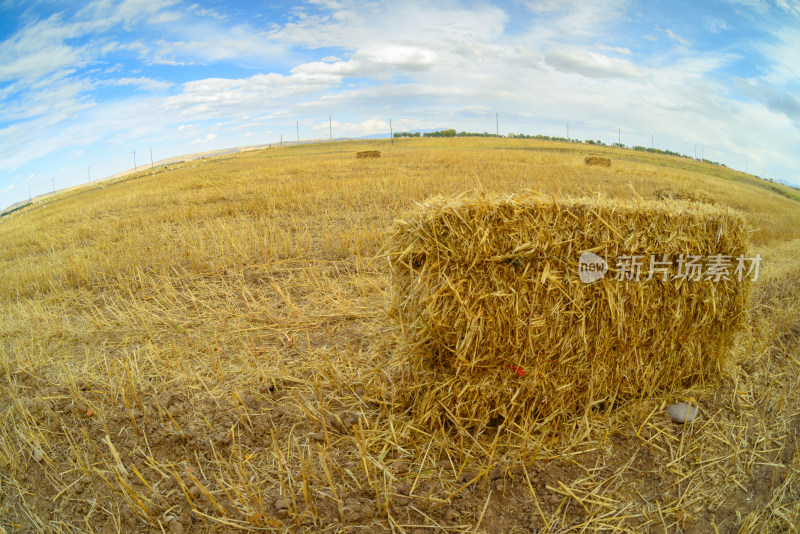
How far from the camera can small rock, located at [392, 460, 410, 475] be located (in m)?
2.95

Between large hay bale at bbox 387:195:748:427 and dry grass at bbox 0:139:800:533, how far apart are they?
28 centimetres

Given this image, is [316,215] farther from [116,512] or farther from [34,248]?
[116,512]

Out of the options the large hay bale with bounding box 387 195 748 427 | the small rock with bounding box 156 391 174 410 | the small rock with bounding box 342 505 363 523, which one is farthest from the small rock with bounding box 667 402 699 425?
the small rock with bounding box 156 391 174 410

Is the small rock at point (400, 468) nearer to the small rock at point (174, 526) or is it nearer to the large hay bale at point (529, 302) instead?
the large hay bale at point (529, 302)

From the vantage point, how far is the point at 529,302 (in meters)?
3.13

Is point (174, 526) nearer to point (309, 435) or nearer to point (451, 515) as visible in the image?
point (309, 435)

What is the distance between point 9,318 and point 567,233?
755 cm

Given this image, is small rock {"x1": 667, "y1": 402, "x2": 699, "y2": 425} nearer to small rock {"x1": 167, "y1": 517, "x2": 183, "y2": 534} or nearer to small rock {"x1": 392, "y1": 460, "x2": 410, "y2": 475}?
small rock {"x1": 392, "y1": 460, "x2": 410, "y2": 475}

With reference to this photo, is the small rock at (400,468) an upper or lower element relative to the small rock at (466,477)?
upper

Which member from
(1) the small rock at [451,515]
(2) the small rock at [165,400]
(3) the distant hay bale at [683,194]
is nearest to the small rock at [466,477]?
(1) the small rock at [451,515]

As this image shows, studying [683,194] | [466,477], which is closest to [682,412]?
[466,477]

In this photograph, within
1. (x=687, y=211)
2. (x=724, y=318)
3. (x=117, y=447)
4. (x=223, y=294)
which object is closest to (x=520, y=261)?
(x=687, y=211)

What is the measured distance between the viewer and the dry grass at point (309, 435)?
2713 mm

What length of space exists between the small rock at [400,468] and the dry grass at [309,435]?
0.7 inches
